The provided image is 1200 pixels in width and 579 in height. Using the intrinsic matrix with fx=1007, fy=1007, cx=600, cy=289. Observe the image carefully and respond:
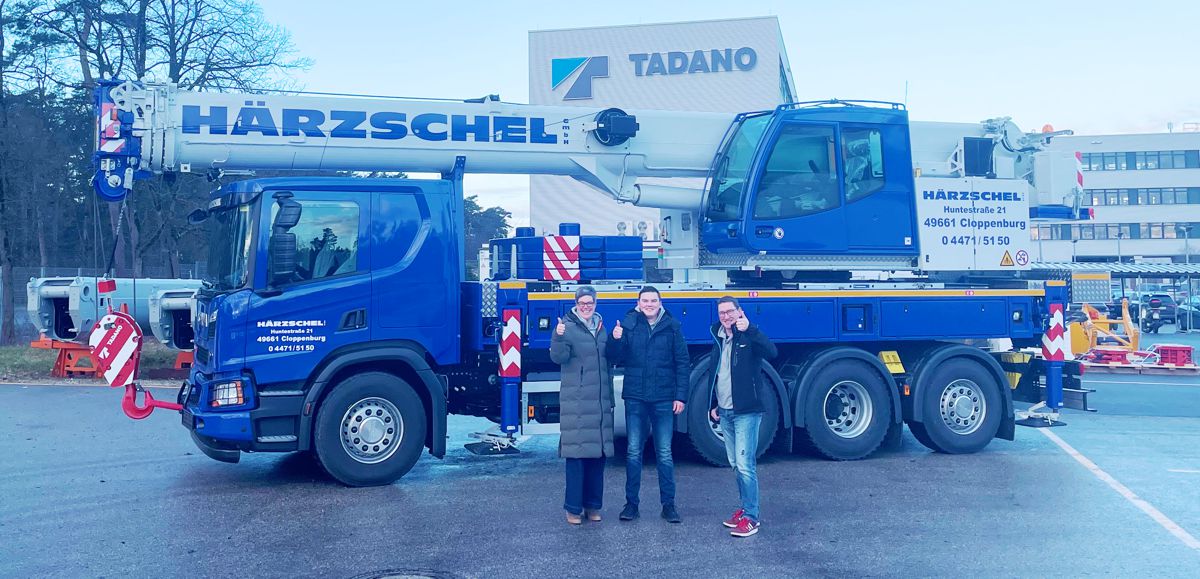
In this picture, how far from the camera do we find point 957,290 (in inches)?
400

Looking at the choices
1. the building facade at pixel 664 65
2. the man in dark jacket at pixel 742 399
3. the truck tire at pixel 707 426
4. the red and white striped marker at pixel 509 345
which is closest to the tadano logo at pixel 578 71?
the building facade at pixel 664 65

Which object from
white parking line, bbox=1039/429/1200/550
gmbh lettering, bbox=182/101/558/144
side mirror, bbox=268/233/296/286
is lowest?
white parking line, bbox=1039/429/1200/550

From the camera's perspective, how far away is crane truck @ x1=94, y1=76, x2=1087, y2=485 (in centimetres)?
817

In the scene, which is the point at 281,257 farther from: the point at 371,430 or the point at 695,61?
the point at 695,61

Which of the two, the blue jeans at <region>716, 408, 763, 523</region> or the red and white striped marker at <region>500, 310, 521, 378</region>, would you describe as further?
the red and white striped marker at <region>500, 310, 521, 378</region>

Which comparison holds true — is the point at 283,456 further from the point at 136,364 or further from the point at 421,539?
the point at 421,539

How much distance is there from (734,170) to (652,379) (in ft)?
11.3

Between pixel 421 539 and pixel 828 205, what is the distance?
5.22 m

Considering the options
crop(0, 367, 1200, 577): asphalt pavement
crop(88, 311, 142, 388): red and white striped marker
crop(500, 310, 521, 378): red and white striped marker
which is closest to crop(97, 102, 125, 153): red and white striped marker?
crop(88, 311, 142, 388): red and white striped marker

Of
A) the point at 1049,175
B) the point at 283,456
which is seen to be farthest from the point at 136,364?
the point at 1049,175

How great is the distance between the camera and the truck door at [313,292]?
316 inches

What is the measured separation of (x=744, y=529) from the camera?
22.5 feet

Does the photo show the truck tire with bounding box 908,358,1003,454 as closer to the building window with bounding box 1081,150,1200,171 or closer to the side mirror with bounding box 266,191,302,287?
the side mirror with bounding box 266,191,302,287

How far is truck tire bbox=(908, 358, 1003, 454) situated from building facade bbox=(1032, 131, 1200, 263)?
65.3m
